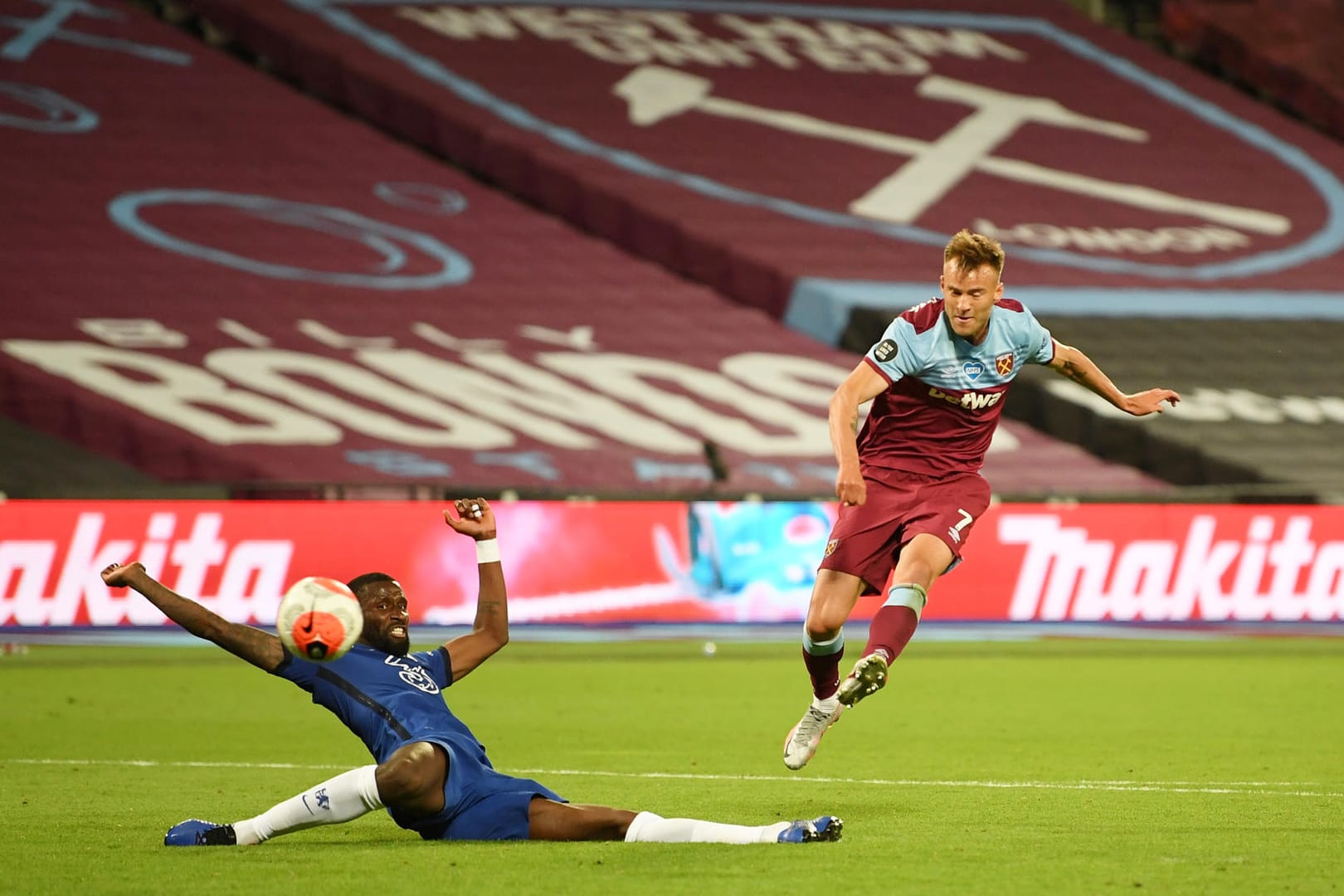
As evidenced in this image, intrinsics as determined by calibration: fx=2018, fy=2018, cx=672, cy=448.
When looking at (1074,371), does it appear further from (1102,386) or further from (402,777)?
(402,777)

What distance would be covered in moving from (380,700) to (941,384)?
3025 mm

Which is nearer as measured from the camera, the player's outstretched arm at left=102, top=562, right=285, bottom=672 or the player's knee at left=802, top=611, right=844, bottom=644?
the player's outstretched arm at left=102, top=562, right=285, bottom=672

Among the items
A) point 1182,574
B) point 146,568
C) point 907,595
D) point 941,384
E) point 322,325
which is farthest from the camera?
point 322,325

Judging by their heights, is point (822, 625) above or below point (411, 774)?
below

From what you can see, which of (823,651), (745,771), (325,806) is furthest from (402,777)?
(745,771)

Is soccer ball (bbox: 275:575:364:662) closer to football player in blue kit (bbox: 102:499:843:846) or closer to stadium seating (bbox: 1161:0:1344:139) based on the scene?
football player in blue kit (bbox: 102:499:843:846)

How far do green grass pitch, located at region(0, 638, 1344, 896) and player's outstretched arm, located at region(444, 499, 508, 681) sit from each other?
71 cm

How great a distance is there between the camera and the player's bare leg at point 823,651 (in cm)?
848

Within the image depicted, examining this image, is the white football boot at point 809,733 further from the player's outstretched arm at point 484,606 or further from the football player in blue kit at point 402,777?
the player's outstretched arm at point 484,606

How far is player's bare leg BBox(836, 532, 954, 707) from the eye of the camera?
8242 millimetres

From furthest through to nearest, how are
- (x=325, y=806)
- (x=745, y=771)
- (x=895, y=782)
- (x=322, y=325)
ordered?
(x=322, y=325), (x=745, y=771), (x=895, y=782), (x=325, y=806)

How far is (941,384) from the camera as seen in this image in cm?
877

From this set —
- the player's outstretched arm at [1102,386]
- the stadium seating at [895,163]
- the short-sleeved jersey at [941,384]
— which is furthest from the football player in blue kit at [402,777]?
the stadium seating at [895,163]

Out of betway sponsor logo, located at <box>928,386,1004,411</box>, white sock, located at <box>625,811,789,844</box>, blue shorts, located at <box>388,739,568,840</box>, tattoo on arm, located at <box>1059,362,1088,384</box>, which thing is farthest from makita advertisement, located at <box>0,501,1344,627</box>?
white sock, located at <box>625,811,789,844</box>
